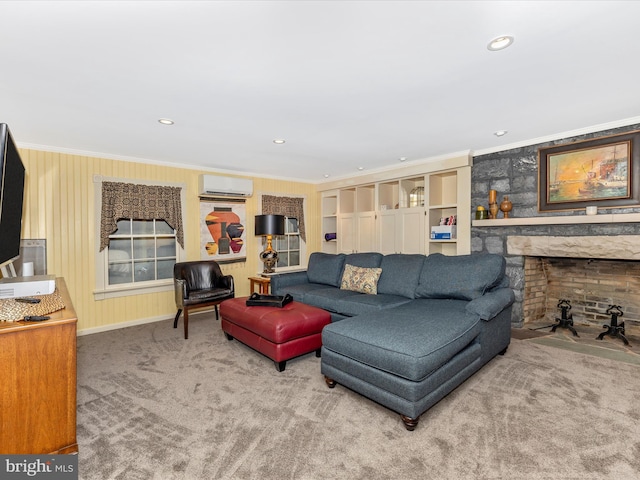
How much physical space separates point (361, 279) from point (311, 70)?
244cm

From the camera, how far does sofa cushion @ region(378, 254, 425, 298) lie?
3.49m

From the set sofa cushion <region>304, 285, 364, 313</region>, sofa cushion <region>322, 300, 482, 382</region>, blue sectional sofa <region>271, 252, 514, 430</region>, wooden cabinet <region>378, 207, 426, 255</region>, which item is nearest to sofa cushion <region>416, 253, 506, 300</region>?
blue sectional sofa <region>271, 252, 514, 430</region>

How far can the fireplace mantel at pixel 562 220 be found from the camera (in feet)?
9.92

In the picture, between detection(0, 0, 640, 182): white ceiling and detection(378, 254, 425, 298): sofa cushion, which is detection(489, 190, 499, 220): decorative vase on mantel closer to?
detection(0, 0, 640, 182): white ceiling

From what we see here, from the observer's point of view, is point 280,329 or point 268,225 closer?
point 280,329

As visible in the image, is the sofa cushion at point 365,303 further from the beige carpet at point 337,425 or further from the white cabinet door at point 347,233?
the white cabinet door at point 347,233

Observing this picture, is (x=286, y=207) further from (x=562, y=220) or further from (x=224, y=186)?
(x=562, y=220)

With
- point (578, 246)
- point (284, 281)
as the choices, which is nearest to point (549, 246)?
point (578, 246)

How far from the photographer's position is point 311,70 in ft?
6.67

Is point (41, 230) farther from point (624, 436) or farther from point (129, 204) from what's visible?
point (624, 436)

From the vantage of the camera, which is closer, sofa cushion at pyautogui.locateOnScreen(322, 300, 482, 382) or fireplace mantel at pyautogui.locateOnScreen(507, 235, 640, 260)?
sofa cushion at pyautogui.locateOnScreen(322, 300, 482, 382)

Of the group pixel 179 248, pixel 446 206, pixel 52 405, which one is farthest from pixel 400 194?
pixel 52 405

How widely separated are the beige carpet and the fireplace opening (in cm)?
121

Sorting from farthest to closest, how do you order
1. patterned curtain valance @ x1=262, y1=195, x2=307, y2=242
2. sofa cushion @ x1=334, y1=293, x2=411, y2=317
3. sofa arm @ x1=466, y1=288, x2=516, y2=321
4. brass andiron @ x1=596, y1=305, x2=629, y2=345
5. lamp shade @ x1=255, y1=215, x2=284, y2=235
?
patterned curtain valance @ x1=262, y1=195, x2=307, y2=242, lamp shade @ x1=255, y1=215, x2=284, y2=235, brass andiron @ x1=596, y1=305, x2=629, y2=345, sofa cushion @ x1=334, y1=293, x2=411, y2=317, sofa arm @ x1=466, y1=288, x2=516, y2=321
